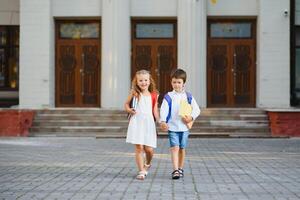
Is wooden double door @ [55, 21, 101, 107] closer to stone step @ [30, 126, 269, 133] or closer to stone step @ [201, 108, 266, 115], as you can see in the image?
stone step @ [30, 126, 269, 133]

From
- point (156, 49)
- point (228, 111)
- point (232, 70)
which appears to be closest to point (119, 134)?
point (228, 111)

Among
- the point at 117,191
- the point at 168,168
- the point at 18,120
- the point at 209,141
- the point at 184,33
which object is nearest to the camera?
the point at 117,191

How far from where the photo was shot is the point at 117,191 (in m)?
8.23

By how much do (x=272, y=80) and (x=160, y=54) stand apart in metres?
4.57

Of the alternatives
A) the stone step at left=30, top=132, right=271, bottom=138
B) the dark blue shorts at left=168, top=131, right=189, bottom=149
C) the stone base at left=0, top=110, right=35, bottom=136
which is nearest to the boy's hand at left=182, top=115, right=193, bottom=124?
the dark blue shorts at left=168, top=131, right=189, bottom=149

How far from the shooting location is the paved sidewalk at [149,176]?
26.6 ft

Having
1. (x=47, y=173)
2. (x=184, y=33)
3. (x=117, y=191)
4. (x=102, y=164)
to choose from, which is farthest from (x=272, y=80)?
(x=117, y=191)

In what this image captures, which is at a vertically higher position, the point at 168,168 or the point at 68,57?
the point at 68,57

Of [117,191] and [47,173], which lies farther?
[47,173]

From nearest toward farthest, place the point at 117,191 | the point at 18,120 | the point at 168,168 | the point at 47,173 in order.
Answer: the point at 117,191 < the point at 47,173 < the point at 168,168 < the point at 18,120

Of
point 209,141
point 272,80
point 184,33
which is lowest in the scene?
point 209,141

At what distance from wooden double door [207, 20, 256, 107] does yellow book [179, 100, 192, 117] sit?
15386mm

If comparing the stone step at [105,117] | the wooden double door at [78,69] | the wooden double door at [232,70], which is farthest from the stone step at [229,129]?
the wooden double door at [78,69]

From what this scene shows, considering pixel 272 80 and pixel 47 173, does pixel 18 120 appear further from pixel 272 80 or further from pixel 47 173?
pixel 47 173
